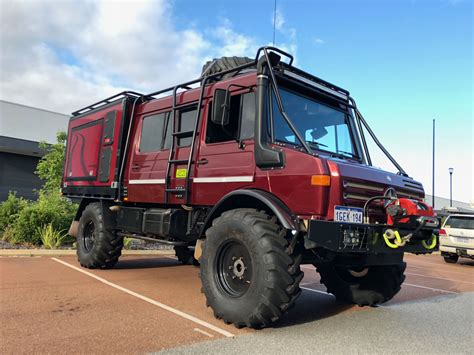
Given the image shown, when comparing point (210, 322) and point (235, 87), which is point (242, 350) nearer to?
point (210, 322)

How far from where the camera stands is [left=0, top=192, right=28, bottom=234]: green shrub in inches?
468

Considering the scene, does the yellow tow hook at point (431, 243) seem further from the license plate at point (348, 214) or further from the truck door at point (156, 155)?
the truck door at point (156, 155)

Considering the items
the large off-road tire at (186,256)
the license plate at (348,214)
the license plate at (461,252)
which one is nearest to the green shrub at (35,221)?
the large off-road tire at (186,256)

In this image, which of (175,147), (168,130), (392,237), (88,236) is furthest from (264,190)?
(88,236)

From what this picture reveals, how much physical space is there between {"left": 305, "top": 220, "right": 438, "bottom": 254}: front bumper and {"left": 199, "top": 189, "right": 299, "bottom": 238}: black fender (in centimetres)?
24

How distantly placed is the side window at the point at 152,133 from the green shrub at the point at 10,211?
651 cm

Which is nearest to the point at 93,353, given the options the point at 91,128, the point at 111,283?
the point at 111,283

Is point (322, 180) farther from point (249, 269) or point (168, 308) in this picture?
point (168, 308)

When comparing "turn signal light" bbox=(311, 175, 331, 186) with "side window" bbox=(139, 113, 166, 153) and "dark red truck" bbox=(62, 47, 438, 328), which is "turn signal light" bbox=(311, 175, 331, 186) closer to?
"dark red truck" bbox=(62, 47, 438, 328)

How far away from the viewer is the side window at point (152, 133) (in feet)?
22.8

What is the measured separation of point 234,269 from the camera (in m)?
4.92

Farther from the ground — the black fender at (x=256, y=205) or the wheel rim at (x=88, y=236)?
the black fender at (x=256, y=205)

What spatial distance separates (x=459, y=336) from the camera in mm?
4777

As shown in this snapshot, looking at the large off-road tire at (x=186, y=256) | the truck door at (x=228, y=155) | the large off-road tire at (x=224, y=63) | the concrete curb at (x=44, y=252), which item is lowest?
the concrete curb at (x=44, y=252)
